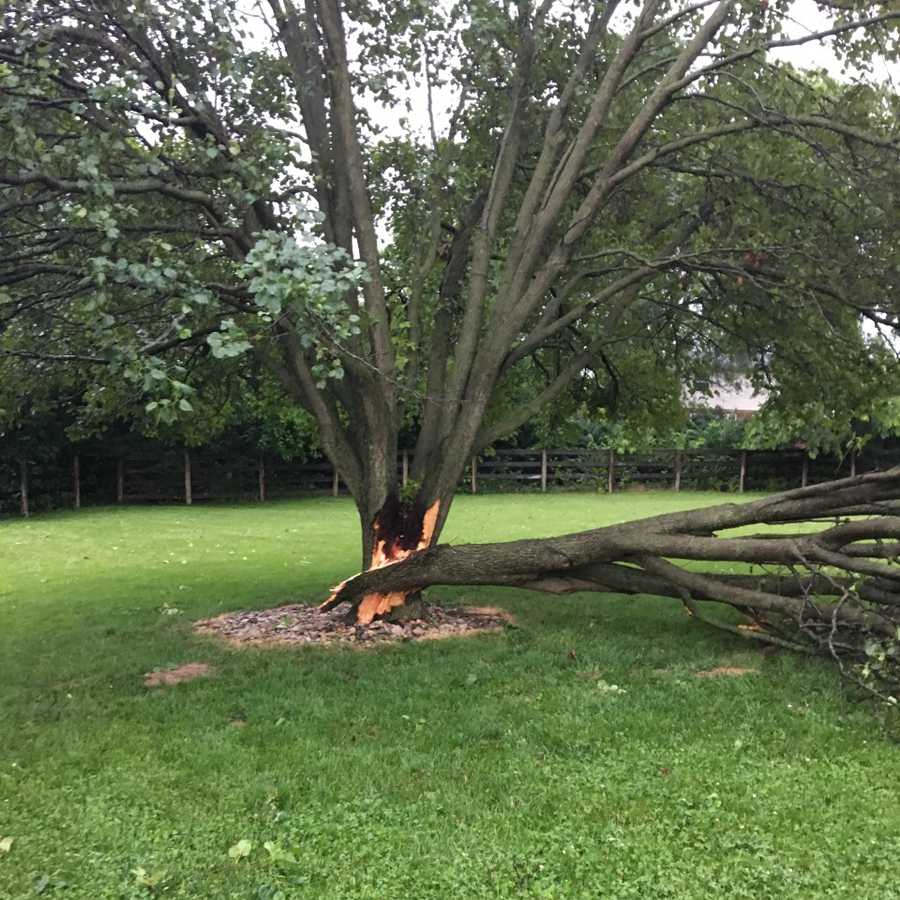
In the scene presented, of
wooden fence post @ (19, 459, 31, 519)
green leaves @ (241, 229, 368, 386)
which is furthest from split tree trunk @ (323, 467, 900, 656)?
wooden fence post @ (19, 459, 31, 519)

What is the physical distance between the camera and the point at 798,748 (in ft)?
15.6

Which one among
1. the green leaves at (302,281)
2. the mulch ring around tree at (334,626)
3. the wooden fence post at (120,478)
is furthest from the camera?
the wooden fence post at (120,478)

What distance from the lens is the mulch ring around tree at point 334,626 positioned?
7.63 m

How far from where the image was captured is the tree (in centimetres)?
638

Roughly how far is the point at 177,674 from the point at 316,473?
20.2 m

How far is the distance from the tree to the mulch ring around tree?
12.8 inches

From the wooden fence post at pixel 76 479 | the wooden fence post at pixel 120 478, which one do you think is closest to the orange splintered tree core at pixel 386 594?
the wooden fence post at pixel 76 479

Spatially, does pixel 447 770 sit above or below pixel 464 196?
below

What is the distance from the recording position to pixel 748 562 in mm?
6992

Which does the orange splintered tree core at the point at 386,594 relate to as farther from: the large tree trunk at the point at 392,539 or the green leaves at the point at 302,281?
the green leaves at the point at 302,281

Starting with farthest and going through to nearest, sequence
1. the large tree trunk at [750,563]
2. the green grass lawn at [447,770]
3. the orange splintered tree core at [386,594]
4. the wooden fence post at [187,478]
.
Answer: the wooden fence post at [187,478], the orange splintered tree core at [386,594], the large tree trunk at [750,563], the green grass lawn at [447,770]

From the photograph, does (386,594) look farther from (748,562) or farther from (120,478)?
(120,478)

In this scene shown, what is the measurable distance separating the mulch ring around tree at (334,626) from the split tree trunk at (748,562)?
0.26 metres

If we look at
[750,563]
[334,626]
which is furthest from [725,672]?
[334,626]
